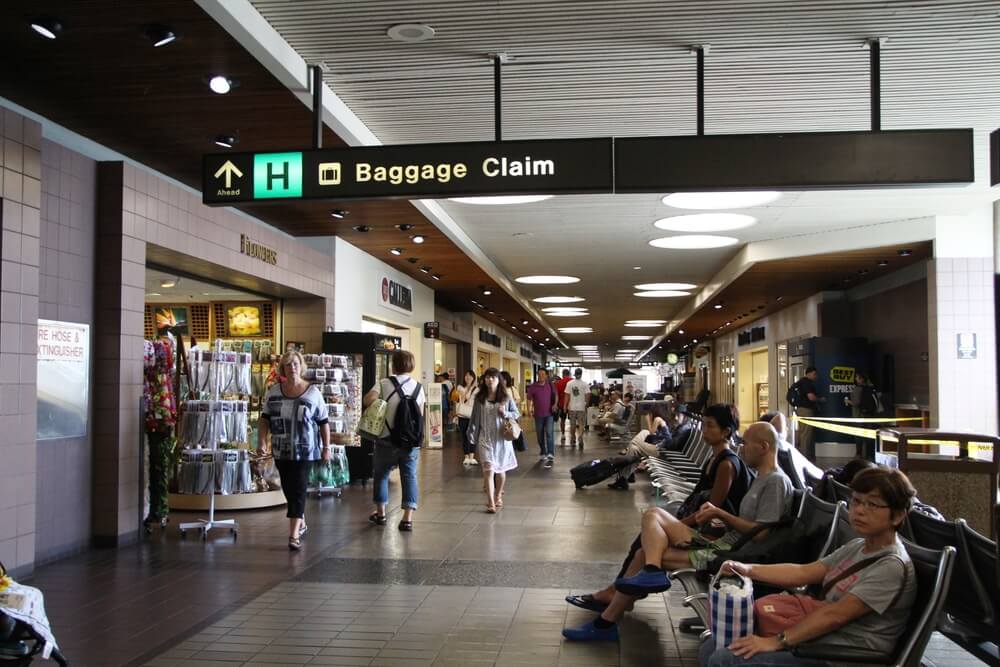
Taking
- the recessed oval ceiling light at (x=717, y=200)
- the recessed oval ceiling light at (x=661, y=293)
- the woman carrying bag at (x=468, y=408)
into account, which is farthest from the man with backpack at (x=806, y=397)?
the recessed oval ceiling light at (x=717, y=200)

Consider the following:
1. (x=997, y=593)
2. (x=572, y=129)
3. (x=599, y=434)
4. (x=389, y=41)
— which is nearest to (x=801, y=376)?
(x=599, y=434)

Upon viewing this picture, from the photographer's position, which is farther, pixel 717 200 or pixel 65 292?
pixel 717 200

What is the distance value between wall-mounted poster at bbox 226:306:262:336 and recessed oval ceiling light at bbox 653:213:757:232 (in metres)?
5.96

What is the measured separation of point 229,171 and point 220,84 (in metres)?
0.98

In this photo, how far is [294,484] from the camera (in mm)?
7023

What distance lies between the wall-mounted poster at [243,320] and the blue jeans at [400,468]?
4.84m

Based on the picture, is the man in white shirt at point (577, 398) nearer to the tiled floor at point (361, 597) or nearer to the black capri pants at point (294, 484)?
the tiled floor at point (361, 597)

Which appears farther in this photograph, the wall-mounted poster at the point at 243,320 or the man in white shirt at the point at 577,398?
the man in white shirt at the point at 577,398

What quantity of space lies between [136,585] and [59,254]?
271cm

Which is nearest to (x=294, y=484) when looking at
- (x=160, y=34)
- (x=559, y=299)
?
(x=160, y=34)

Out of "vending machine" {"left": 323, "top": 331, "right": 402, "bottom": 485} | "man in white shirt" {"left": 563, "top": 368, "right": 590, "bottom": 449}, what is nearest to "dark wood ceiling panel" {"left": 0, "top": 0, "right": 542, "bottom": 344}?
"vending machine" {"left": 323, "top": 331, "right": 402, "bottom": 485}

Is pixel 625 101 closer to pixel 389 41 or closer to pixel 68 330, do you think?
pixel 389 41

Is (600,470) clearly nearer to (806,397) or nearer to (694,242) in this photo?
(694,242)

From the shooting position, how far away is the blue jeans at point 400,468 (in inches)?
311
